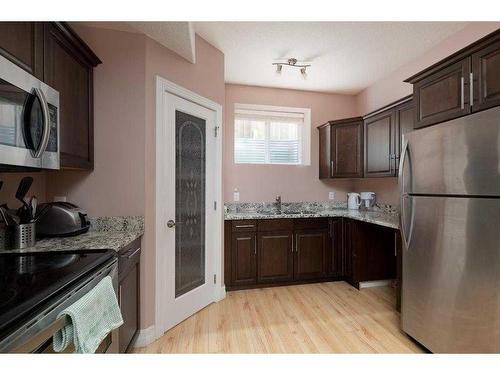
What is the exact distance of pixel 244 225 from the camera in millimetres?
2852

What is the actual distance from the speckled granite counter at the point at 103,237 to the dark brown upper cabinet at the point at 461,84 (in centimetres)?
235

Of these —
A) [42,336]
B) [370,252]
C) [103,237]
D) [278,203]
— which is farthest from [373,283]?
[42,336]

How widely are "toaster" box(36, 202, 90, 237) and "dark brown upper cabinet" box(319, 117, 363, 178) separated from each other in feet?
9.96

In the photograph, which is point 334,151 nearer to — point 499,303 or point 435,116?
point 435,116

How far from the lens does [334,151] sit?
3.38m

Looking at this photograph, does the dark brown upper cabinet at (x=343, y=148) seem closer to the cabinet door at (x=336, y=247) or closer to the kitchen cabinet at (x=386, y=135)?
the kitchen cabinet at (x=386, y=135)

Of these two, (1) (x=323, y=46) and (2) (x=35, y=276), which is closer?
(2) (x=35, y=276)

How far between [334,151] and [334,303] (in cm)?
199

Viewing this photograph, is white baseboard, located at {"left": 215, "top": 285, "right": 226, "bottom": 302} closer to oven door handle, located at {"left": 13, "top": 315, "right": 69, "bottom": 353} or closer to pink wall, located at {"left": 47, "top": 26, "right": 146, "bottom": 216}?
pink wall, located at {"left": 47, "top": 26, "right": 146, "bottom": 216}

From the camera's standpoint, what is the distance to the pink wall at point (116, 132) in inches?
72.7

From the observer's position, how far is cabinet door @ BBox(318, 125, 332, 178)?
3.43m

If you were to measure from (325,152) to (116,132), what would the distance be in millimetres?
2757

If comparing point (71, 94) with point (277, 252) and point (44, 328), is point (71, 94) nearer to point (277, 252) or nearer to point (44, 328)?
point (44, 328)

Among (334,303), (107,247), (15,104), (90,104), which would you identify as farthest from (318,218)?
(15,104)
